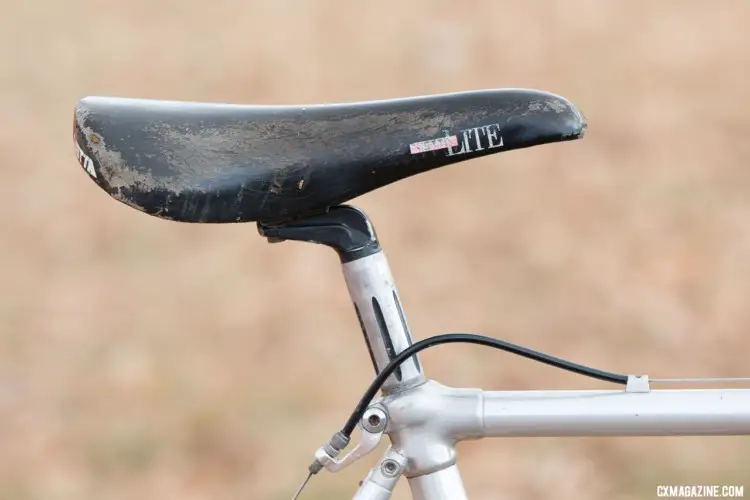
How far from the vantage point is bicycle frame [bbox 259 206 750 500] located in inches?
28.8

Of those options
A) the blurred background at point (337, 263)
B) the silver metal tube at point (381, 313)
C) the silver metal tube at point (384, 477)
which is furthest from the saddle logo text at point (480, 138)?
the blurred background at point (337, 263)

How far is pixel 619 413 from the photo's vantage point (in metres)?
0.74

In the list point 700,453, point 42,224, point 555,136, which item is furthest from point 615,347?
point 555,136

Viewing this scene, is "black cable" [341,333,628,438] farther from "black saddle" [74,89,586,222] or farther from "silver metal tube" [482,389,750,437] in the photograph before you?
"black saddle" [74,89,586,222]

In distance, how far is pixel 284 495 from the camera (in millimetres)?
1767

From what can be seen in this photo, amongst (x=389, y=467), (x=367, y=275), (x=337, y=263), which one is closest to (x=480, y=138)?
(x=367, y=275)

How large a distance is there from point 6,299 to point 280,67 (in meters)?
0.70

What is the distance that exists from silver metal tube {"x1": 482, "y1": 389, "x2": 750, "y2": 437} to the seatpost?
7 cm

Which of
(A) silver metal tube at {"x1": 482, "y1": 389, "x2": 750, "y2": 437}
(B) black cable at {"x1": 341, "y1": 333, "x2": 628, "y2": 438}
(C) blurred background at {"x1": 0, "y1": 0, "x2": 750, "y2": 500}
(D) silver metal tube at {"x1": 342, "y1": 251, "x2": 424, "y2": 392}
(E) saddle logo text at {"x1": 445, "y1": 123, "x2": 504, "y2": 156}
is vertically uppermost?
(E) saddle logo text at {"x1": 445, "y1": 123, "x2": 504, "y2": 156}

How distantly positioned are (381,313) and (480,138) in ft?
0.49

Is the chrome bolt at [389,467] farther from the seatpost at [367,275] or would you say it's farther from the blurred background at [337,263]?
the blurred background at [337,263]

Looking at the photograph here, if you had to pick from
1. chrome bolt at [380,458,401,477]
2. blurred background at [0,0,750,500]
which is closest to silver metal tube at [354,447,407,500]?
chrome bolt at [380,458,401,477]

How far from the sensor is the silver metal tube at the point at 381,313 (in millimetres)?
742

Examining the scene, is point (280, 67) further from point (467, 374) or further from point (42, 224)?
point (467, 374)
